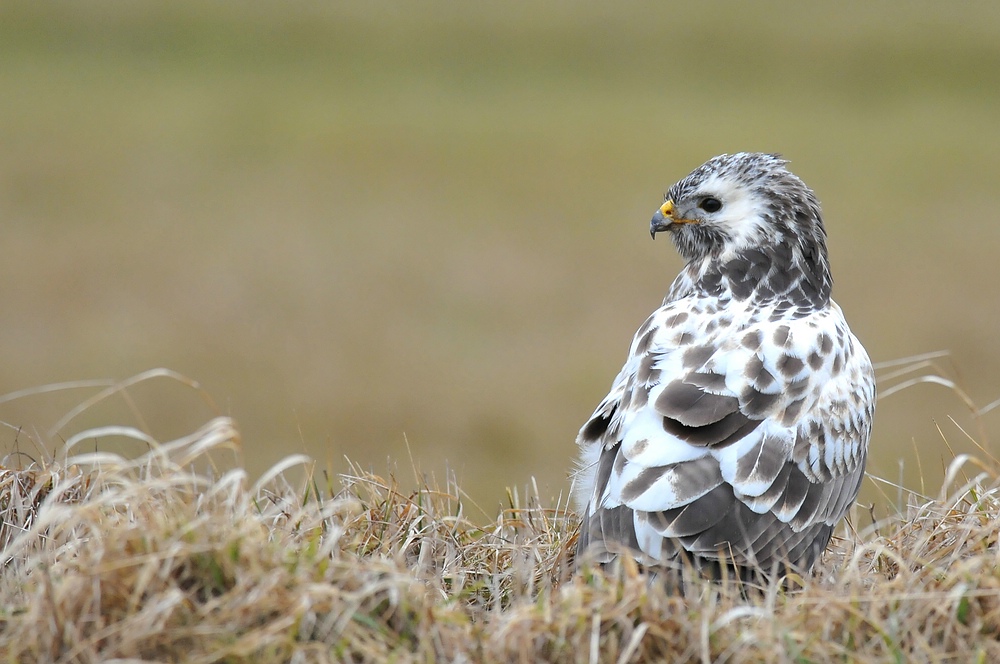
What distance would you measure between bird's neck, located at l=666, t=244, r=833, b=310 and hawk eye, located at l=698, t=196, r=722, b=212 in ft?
0.80

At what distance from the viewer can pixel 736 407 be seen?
13.8ft

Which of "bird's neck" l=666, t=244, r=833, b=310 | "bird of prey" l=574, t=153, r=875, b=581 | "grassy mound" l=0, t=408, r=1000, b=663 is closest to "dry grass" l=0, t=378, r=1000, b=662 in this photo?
"grassy mound" l=0, t=408, r=1000, b=663

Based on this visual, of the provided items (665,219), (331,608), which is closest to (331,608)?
(331,608)

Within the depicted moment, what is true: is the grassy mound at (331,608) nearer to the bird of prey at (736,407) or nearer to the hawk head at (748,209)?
the bird of prey at (736,407)

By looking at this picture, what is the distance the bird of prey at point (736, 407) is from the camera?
13.0 ft

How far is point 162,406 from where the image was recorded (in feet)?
52.6

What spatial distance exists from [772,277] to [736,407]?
997mm

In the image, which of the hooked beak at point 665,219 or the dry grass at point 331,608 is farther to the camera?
the hooked beak at point 665,219

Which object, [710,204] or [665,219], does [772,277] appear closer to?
[710,204]

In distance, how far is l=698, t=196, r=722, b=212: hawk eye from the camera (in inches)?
203

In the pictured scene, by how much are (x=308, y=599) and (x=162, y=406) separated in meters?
13.9

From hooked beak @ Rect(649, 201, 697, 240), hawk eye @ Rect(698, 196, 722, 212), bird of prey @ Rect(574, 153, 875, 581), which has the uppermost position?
hawk eye @ Rect(698, 196, 722, 212)

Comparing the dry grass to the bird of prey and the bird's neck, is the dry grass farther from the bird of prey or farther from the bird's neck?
the bird's neck

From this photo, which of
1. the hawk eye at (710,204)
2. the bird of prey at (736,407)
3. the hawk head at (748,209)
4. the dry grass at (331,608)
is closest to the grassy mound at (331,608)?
the dry grass at (331,608)
